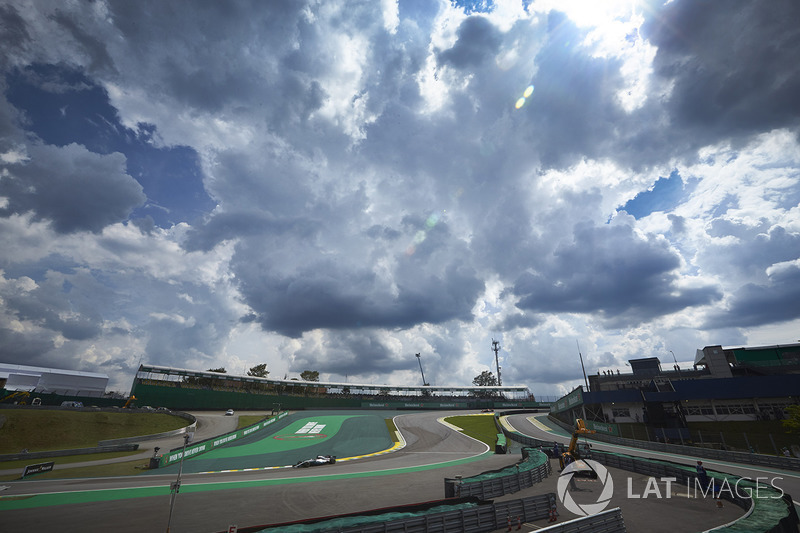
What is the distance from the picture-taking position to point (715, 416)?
49281 millimetres

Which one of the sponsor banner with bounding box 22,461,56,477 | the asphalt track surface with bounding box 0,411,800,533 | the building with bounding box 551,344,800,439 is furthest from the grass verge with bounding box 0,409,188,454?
the building with bounding box 551,344,800,439

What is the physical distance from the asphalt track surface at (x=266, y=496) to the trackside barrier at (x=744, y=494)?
143 cm

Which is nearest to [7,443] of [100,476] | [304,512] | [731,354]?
[100,476]

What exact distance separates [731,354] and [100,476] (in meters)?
100

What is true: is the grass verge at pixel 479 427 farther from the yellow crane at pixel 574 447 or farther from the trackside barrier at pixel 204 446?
the trackside barrier at pixel 204 446

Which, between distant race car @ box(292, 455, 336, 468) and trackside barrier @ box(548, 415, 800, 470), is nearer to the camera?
trackside barrier @ box(548, 415, 800, 470)

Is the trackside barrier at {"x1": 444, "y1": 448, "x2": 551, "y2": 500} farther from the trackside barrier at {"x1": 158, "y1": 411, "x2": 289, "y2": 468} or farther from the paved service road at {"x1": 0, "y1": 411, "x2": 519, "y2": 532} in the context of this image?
the trackside barrier at {"x1": 158, "y1": 411, "x2": 289, "y2": 468}

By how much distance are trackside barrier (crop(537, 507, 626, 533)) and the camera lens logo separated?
3893mm

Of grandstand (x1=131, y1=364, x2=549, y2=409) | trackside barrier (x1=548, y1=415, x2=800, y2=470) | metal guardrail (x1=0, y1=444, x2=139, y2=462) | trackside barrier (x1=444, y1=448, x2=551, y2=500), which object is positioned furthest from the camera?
grandstand (x1=131, y1=364, x2=549, y2=409)

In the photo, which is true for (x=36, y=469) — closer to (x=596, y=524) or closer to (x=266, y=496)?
(x=266, y=496)

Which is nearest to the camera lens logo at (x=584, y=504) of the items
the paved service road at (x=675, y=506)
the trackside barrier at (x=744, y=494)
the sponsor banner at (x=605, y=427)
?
the paved service road at (x=675, y=506)

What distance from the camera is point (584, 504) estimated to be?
1930cm

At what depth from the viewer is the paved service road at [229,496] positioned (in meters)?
18.1

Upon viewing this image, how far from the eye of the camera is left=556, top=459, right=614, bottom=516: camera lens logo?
720 inches
